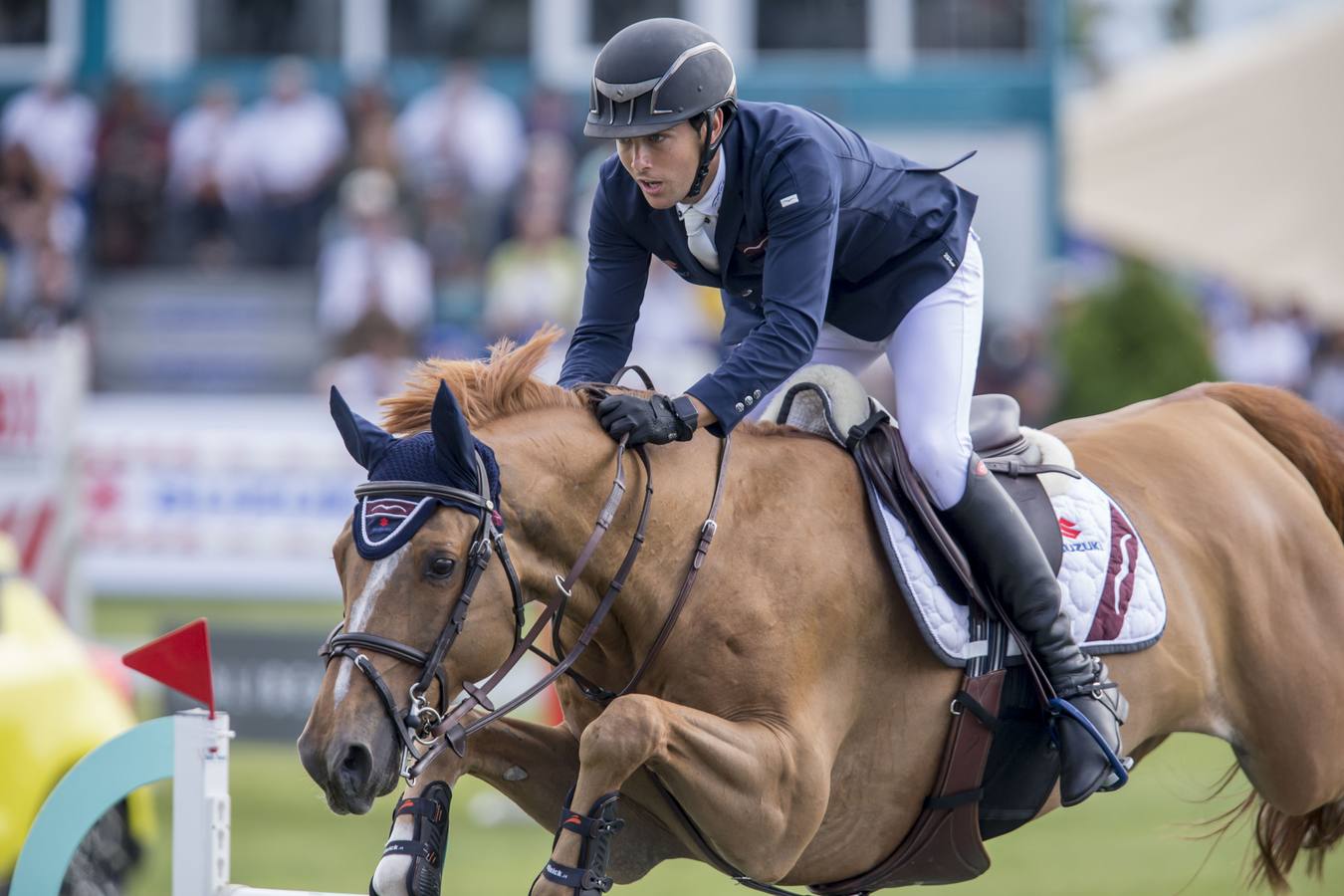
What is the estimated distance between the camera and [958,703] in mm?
3945

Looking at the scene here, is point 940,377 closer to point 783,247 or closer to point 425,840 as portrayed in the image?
point 783,247

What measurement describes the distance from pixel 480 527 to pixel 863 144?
A: 142 cm

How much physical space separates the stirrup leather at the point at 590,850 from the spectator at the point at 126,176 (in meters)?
13.9

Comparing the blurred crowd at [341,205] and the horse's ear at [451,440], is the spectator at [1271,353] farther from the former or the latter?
the horse's ear at [451,440]

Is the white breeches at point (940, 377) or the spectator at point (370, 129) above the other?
the spectator at point (370, 129)

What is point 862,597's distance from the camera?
3793 millimetres

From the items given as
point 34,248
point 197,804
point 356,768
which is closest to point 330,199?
point 34,248

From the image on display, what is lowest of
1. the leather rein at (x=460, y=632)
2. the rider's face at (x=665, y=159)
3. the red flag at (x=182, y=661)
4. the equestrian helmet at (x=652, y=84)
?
the red flag at (x=182, y=661)

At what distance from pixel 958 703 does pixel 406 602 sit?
4.77ft

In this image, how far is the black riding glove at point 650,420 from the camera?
3473mm

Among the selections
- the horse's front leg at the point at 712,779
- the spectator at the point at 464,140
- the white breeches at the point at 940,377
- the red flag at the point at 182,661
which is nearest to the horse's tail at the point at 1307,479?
the white breeches at the point at 940,377

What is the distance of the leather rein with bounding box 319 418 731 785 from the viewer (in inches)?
122

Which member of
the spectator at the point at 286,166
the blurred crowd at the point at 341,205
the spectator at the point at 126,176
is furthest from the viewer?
the spectator at the point at 126,176

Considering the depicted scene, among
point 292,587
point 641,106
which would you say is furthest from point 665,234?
point 292,587
